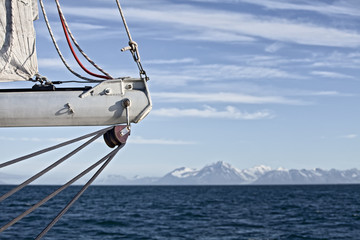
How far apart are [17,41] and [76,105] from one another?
1124 millimetres

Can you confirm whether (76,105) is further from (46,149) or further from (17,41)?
(17,41)

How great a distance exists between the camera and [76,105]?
6.04 m

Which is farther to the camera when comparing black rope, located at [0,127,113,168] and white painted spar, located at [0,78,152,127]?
white painted spar, located at [0,78,152,127]

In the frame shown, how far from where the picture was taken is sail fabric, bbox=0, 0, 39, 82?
6332 millimetres

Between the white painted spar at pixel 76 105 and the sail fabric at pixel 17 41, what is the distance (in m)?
0.38

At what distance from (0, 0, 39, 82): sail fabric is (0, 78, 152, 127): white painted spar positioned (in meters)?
0.38

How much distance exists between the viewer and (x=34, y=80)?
6.54 m

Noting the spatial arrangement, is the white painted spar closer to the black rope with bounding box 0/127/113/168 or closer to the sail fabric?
the black rope with bounding box 0/127/113/168

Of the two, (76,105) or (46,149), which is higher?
(76,105)

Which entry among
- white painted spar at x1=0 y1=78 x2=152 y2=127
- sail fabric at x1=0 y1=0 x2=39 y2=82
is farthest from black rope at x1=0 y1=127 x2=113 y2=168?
sail fabric at x1=0 y1=0 x2=39 y2=82

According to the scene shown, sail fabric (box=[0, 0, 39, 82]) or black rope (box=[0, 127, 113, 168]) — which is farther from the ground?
sail fabric (box=[0, 0, 39, 82])

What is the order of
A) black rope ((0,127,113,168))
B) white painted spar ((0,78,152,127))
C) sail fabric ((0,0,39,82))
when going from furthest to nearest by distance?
sail fabric ((0,0,39,82)), white painted spar ((0,78,152,127)), black rope ((0,127,113,168))

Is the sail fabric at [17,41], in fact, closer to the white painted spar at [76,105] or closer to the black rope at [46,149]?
the white painted spar at [76,105]

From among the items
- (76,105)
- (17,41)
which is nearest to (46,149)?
(76,105)
